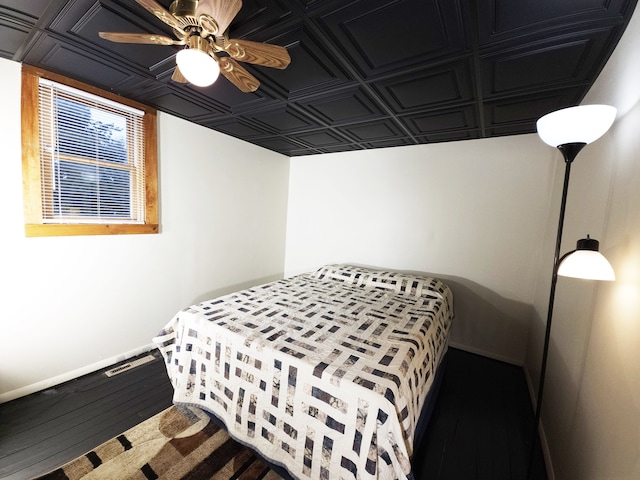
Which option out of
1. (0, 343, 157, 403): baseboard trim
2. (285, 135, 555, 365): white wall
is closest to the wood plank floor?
(0, 343, 157, 403): baseboard trim

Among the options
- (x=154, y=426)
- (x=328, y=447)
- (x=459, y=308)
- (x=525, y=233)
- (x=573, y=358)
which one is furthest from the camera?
(x=459, y=308)

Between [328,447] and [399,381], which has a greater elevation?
[399,381]

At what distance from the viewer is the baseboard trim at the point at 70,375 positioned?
181 centimetres

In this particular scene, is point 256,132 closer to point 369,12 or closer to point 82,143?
point 82,143

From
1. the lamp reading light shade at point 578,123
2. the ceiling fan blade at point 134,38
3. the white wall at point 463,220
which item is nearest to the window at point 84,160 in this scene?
the ceiling fan blade at point 134,38

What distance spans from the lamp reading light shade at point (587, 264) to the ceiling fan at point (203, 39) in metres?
1.58

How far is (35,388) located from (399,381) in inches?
104

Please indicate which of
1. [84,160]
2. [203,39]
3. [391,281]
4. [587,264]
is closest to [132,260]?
[84,160]

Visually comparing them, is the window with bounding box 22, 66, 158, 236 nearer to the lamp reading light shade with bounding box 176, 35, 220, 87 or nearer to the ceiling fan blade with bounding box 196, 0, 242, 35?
the lamp reading light shade with bounding box 176, 35, 220, 87

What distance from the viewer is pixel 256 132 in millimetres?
2922

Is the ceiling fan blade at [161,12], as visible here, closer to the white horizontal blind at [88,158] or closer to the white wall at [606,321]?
the white horizontal blind at [88,158]

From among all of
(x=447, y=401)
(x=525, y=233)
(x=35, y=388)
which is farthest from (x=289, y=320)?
(x=525, y=233)

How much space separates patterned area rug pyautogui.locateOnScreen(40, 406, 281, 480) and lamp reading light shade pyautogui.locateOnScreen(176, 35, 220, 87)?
6.79 ft

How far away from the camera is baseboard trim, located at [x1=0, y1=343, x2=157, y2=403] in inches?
71.3
